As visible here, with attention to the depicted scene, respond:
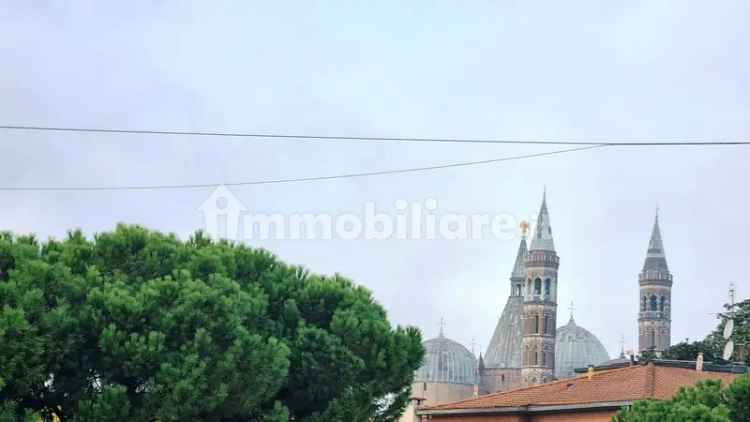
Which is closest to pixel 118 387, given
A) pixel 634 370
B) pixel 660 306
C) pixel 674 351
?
pixel 634 370

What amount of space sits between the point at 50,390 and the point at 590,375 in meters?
19.8

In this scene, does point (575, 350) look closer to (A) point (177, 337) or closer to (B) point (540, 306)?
(B) point (540, 306)

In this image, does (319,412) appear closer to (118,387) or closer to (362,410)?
(362,410)

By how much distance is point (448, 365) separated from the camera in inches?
6211

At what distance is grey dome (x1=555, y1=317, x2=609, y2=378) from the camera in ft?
510

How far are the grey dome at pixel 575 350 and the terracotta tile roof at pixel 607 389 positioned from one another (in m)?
114

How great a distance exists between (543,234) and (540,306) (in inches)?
298

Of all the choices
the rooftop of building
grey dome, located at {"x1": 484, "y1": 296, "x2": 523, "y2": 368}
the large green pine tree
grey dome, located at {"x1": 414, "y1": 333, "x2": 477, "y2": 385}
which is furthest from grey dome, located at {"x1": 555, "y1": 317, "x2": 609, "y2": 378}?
the large green pine tree

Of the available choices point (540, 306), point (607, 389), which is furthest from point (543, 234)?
point (607, 389)

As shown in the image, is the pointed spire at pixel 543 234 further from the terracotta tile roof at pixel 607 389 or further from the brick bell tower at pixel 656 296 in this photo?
the terracotta tile roof at pixel 607 389

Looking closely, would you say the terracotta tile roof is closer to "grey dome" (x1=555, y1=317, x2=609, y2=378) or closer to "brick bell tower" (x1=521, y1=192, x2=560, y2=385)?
"brick bell tower" (x1=521, y1=192, x2=560, y2=385)

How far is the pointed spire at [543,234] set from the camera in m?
147

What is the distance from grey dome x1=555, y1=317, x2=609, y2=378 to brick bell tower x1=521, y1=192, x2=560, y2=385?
16.8ft

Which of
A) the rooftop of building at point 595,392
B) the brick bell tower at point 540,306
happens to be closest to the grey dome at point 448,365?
the brick bell tower at point 540,306
